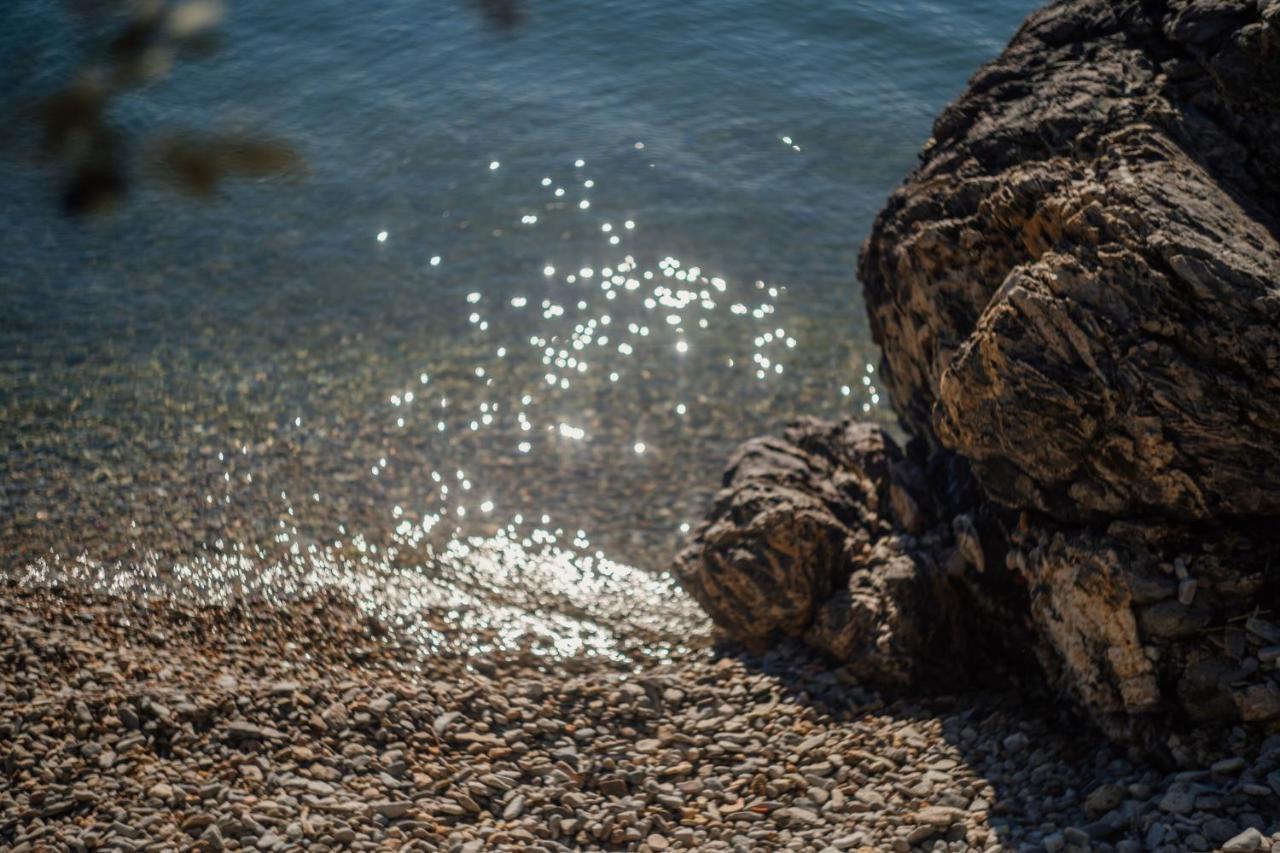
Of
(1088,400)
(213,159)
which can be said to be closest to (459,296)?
(213,159)

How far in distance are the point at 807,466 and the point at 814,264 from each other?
304 inches

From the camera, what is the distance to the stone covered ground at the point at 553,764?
27.4 ft

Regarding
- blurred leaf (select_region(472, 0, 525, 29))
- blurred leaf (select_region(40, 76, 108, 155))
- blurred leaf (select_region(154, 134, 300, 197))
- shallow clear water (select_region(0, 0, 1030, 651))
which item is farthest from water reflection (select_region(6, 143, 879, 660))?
blurred leaf (select_region(472, 0, 525, 29))

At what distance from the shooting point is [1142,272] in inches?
316

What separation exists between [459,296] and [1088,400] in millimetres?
12073

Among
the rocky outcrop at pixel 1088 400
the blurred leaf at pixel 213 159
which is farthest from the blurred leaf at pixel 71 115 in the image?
the rocky outcrop at pixel 1088 400

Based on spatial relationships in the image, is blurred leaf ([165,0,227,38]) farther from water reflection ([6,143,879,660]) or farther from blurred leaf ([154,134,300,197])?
water reflection ([6,143,879,660])

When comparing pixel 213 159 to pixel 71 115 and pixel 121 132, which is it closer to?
pixel 121 132

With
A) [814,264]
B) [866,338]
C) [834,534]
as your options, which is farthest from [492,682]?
[814,264]

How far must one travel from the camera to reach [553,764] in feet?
32.2

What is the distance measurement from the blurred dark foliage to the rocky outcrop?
1490 centimetres

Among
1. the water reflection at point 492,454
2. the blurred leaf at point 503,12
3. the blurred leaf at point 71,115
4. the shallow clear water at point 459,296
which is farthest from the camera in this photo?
the blurred leaf at point 503,12

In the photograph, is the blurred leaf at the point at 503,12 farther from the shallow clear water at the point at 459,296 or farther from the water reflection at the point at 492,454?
the water reflection at the point at 492,454

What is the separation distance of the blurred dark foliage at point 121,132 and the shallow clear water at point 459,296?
0.52m
